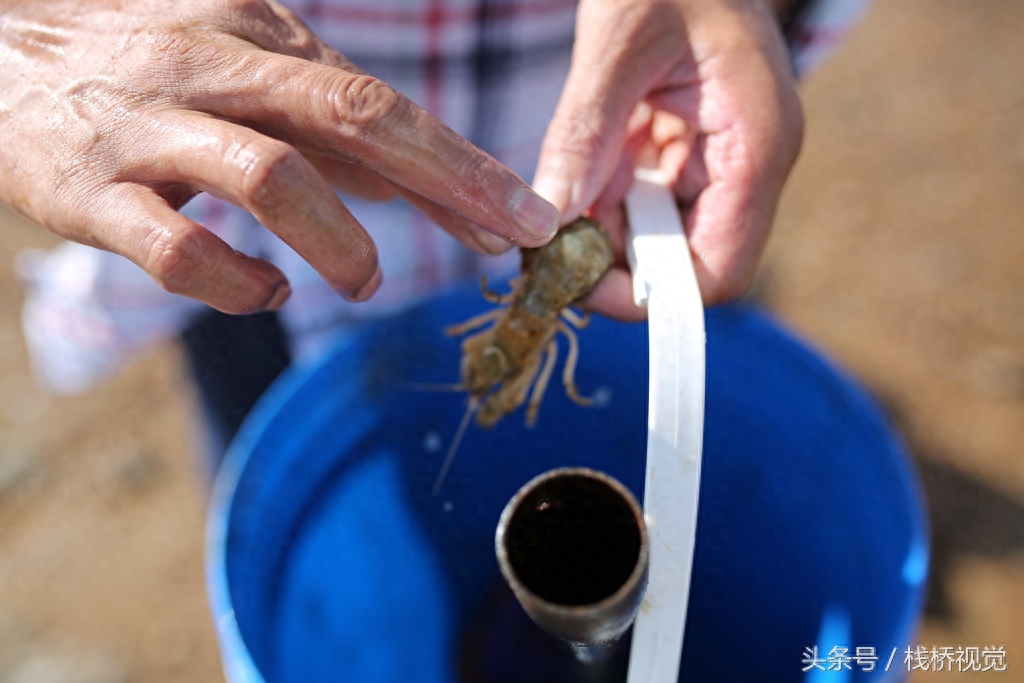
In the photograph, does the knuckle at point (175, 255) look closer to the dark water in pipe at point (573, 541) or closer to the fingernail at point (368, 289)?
the fingernail at point (368, 289)

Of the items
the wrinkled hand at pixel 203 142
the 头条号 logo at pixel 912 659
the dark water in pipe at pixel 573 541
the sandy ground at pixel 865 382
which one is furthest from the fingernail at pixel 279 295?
the sandy ground at pixel 865 382

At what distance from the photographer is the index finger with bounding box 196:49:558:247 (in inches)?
48.7

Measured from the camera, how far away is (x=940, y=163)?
154 inches

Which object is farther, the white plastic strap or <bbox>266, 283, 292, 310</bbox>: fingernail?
<bbox>266, 283, 292, 310</bbox>: fingernail

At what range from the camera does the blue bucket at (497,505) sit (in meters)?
1.81

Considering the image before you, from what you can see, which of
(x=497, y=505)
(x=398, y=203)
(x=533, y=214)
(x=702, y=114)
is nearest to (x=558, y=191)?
(x=533, y=214)

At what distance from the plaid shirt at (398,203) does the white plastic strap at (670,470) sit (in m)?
0.95

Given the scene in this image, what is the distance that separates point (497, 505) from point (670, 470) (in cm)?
110

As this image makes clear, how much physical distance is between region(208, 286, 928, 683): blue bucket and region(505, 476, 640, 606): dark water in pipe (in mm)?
684

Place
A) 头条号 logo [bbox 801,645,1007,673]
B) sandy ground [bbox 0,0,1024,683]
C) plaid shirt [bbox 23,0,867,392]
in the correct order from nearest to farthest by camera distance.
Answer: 头条号 logo [bbox 801,645,1007,673] → plaid shirt [bbox 23,0,867,392] → sandy ground [bbox 0,0,1024,683]

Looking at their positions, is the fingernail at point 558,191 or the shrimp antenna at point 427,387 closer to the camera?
the fingernail at point 558,191

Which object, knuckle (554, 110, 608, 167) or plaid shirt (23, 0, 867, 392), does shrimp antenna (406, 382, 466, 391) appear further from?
knuckle (554, 110, 608, 167)

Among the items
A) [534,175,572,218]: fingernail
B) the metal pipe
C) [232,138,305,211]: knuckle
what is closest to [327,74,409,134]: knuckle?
[232,138,305,211]: knuckle

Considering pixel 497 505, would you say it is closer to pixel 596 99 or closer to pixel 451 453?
pixel 451 453
